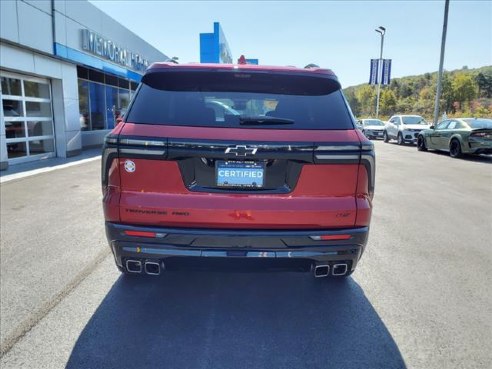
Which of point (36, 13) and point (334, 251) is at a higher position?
point (36, 13)

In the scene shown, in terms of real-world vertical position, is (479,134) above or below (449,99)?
below

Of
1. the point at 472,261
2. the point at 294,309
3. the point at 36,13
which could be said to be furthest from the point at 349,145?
the point at 36,13

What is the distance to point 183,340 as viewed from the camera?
2850mm

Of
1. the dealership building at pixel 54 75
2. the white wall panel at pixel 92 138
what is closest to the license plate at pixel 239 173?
the dealership building at pixel 54 75

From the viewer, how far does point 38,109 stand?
13727mm

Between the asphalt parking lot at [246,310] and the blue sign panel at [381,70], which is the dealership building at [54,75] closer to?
the asphalt parking lot at [246,310]

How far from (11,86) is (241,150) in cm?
1193

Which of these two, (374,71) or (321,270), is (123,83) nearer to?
(321,270)

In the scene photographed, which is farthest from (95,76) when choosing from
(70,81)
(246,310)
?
(246,310)

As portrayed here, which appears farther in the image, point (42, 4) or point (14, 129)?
point (42, 4)

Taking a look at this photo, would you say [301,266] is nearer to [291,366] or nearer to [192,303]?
[291,366]

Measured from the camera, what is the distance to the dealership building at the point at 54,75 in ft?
38.0

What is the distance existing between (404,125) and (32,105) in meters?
19.2

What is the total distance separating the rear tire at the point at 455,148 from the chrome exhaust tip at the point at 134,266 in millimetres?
15314
